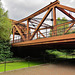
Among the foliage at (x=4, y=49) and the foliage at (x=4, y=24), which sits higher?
the foliage at (x=4, y=24)

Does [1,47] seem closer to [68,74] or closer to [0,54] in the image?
[0,54]

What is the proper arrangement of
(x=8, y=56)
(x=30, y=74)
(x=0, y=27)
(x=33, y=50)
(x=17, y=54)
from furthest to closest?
(x=33, y=50) < (x=17, y=54) < (x=8, y=56) < (x=0, y=27) < (x=30, y=74)

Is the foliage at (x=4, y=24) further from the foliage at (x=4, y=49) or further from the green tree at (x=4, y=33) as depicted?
the foliage at (x=4, y=49)

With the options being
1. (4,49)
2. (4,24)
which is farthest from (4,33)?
(4,49)

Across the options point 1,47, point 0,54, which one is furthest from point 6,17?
point 0,54

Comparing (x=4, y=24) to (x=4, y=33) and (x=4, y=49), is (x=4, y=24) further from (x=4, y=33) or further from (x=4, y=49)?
(x=4, y=49)

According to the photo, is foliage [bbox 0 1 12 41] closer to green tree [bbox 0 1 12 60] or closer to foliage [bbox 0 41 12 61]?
green tree [bbox 0 1 12 60]

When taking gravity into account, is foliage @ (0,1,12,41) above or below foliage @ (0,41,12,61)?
above

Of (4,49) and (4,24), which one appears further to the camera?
(4,49)

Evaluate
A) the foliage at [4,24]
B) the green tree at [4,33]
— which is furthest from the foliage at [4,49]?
the foliage at [4,24]

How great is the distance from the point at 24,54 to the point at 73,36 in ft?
42.2

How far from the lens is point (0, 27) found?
1290 centimetres

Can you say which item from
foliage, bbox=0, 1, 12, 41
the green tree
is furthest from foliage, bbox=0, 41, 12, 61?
foliage, bbox=0, 1, 12, 41

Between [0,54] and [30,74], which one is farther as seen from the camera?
[0,54]
